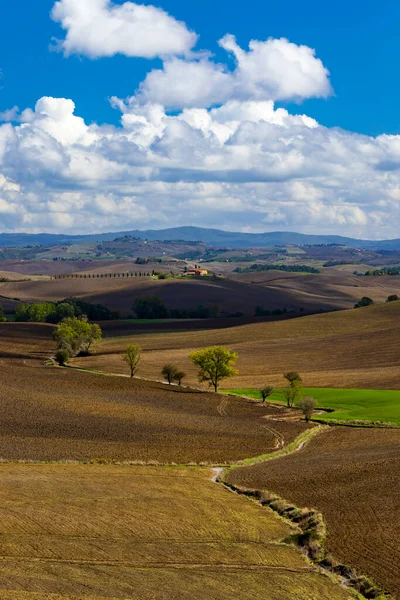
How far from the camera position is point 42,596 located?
21.1 meters

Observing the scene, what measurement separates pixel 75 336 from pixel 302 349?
33865 millimetres

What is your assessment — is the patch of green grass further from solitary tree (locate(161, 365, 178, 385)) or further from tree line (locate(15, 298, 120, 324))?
solitary tree (locate(161, 365, 178, 385))

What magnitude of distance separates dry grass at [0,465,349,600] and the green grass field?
29436 millimetres

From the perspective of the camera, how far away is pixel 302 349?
11150 cm

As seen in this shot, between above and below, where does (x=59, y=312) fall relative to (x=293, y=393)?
above

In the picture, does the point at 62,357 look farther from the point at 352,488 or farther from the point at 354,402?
the point at 352,488

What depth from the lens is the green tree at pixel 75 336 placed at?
→ 367ft

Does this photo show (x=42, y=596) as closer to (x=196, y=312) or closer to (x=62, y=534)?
(x=62, y=534)

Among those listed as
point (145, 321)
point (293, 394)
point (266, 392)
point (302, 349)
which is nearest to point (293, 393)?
point (293, 394)

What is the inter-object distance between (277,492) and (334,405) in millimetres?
35851

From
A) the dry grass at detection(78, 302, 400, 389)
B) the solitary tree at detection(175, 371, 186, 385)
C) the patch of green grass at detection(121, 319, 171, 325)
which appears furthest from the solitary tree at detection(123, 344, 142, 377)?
the patch of green grass at detection(121, 319, 171, 325)

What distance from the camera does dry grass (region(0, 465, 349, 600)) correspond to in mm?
23188

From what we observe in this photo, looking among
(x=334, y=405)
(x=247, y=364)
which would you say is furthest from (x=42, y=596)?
(x=247, y=364)

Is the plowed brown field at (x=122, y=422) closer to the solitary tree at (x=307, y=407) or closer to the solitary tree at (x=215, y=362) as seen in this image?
the solitary tree at (x=307, y=407)
